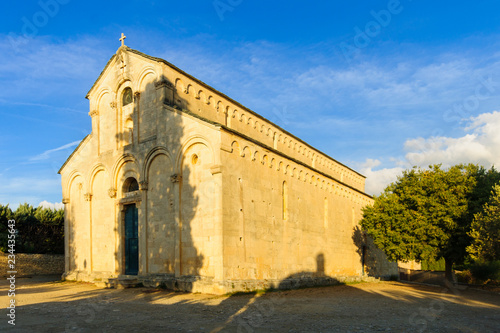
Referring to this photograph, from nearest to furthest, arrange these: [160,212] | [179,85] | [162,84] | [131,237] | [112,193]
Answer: [160,212]
[162,84]
[179,85]
[131,237]
[112,193]

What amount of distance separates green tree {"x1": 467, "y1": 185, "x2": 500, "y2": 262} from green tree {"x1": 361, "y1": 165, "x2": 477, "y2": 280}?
5.85m

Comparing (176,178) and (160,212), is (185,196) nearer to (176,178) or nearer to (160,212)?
(176,178)

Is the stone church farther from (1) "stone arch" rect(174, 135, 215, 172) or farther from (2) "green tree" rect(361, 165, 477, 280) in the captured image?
(2) "green tree" rect(361, 165, 477, 280)

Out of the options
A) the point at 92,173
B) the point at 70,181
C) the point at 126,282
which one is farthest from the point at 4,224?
the point at 126,282

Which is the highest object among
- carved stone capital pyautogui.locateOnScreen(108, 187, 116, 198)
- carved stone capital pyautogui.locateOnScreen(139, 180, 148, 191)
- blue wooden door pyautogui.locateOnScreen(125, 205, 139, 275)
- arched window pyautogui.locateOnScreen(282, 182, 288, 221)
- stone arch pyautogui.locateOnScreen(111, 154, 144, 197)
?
stone arch pyautogui.locateOnScreen(111, 154, 144, 197)

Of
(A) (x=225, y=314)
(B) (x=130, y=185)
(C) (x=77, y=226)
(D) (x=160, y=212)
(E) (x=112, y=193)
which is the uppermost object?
(B) (x=130, y=185)

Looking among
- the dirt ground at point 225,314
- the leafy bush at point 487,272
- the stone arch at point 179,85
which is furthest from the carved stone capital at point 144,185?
the leafy bush at point 487,272

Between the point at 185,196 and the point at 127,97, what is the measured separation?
30.3ft

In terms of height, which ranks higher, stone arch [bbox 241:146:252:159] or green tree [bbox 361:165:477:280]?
stone arch [bbox 241:146:252:159]

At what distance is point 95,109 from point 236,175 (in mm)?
13338

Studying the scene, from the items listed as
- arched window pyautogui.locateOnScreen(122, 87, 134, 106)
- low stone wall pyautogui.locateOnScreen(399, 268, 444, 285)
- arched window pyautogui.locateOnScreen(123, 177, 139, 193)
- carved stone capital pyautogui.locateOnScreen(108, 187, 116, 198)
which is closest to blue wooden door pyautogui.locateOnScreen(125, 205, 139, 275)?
arched window pyautogui.locateOnScreen(123, 177, 139, 193)

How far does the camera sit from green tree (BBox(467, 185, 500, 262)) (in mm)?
18672

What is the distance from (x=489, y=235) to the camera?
62.0 ft

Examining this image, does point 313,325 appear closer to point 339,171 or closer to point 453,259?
point 453,259
